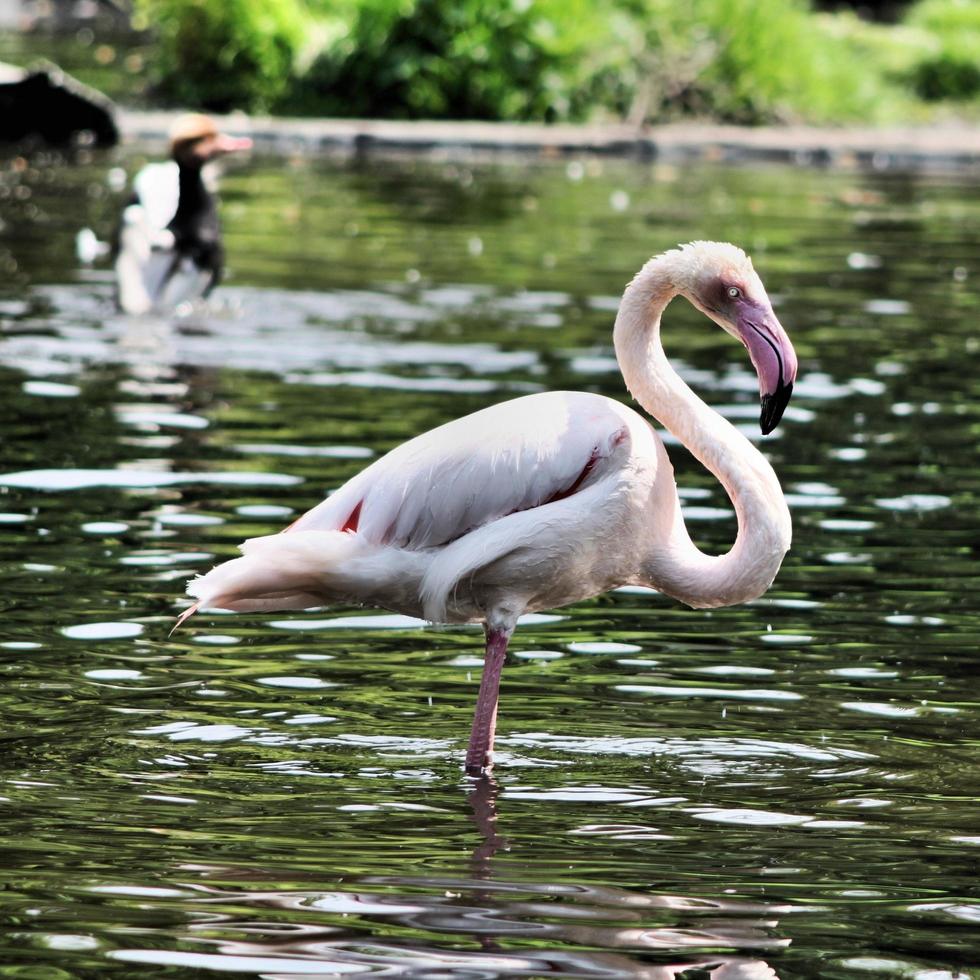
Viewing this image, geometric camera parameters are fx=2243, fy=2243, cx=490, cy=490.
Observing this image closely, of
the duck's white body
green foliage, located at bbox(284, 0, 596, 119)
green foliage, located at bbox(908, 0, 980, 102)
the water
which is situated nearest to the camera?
the water

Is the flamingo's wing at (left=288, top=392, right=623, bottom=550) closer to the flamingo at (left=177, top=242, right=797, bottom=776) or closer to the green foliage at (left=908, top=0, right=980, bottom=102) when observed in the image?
the flamingo at (left=177, top=242, right=797, bottom=776)

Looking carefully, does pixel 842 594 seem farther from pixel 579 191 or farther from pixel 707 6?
pixel 707 6

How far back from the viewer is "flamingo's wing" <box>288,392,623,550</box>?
5.70 meters

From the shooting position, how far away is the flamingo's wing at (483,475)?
570 centimetres

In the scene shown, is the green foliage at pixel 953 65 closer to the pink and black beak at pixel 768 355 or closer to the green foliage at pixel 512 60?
the green foliage at pixel 512 60

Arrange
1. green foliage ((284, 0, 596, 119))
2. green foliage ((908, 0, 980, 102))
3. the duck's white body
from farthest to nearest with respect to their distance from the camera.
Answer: green foliage ((908, 0, 980, 102)), green foliage ((284, 0, 596, 119)), the duck's white body

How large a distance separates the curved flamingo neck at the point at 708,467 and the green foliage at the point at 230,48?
2171cm

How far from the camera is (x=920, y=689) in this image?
Result: 21.6 ft

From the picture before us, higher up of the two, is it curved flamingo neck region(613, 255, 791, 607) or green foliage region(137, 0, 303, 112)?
green foliage region(137, 0, 303, 112)

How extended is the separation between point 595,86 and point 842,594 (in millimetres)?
20199

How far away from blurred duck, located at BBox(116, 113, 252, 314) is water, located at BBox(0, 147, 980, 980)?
21 cm

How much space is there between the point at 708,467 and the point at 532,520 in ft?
1.77

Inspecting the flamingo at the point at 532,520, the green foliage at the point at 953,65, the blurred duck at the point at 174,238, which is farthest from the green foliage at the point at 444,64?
the flamingo at the point at 532,520

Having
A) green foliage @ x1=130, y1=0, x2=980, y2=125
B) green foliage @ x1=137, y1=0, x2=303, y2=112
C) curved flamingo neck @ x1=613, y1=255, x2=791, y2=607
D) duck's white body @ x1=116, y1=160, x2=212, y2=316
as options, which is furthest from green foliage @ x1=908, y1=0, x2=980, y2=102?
curved flamingo neck @ x1=613, y1=255, x2=791, y2=607
